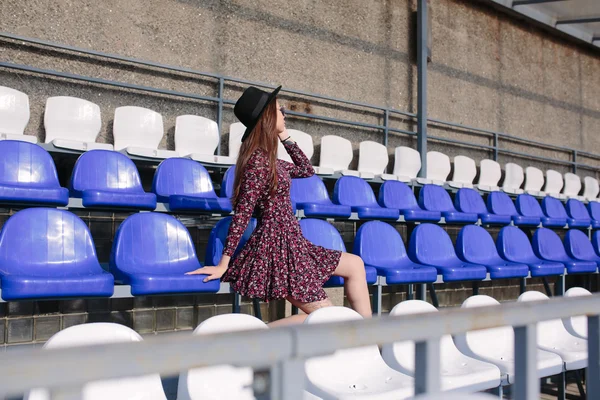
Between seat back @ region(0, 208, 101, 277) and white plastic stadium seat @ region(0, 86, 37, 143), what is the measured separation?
1.15 metres

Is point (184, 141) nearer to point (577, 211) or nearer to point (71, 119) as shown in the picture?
point (71, 119)

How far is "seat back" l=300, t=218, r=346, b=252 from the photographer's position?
2957mm

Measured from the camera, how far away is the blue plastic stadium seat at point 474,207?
4.59 meters

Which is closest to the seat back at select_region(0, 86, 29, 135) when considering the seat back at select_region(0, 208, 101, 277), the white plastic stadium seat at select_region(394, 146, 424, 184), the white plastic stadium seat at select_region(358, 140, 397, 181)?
the seat back at select_region(0, 208, 101, 277)

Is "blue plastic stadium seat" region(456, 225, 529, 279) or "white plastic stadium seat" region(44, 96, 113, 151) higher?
"white plastic stadium seat" region(44, 96, 113, 151)

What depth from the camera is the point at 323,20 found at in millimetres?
5367

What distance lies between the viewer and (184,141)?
4113mm

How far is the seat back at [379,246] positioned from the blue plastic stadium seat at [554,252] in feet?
5.31

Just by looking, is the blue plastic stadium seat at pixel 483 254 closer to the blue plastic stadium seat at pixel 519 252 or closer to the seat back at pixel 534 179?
the blue plastic stadium seat at pixel 519 252

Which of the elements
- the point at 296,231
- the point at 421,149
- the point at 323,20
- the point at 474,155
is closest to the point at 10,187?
the point at 296,231

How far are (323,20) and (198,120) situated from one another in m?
1.84

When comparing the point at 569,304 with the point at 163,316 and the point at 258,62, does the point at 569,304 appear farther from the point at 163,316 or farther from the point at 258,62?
the point at 258,62

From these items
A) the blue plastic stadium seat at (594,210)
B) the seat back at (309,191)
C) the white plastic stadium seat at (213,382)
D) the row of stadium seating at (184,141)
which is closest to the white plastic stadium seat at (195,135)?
the row of stadium seating at (184,141)

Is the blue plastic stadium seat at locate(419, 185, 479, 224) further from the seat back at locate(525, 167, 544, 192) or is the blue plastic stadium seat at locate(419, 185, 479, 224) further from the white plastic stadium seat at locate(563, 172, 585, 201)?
the white plastic stadium seat at locate(563, 172, 585, 201)
